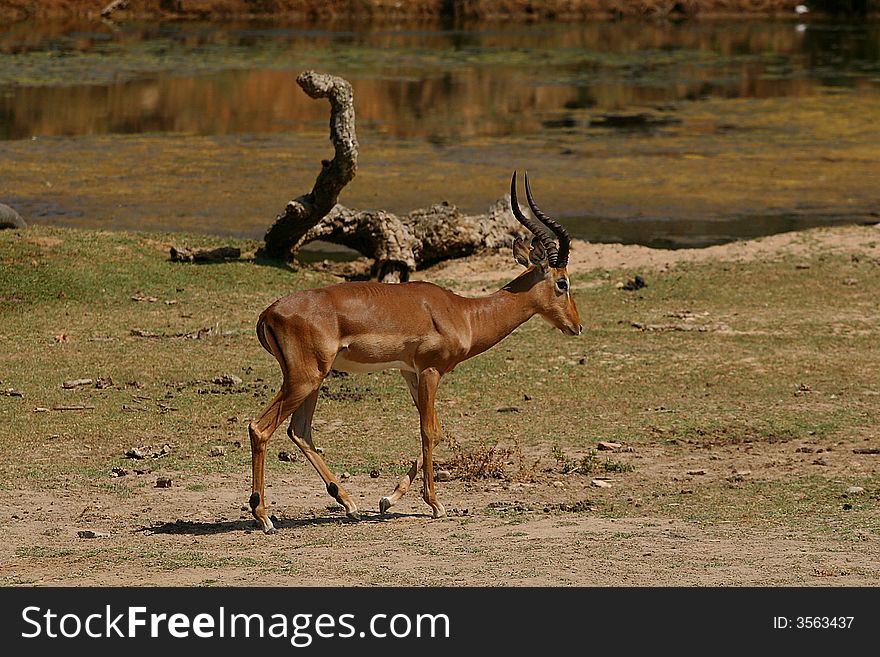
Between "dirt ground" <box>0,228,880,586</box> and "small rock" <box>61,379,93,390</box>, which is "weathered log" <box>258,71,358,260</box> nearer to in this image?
"small rock" <box>61,379,93,390</box>

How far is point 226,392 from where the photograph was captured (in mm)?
11695

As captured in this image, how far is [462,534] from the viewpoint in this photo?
7.86 m

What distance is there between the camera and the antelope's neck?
29.4 ft

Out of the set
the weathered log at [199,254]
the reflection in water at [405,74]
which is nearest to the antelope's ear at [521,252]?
the weathered log at [199,254]

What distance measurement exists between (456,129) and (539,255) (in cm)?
2181

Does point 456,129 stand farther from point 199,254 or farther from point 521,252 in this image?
point 521,252

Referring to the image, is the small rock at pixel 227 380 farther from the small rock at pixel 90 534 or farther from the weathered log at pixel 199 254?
the weathered log at pixel 199 254

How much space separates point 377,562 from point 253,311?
790cm

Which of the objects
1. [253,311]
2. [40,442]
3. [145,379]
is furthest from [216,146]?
[40,442]

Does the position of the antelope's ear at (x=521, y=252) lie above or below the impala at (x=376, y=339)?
above

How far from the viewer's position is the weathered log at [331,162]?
1633 centimetres

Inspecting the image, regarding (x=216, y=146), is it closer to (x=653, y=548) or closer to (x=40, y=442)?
(x=40, y=442)

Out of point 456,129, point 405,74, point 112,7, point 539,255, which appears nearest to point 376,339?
point 539,255

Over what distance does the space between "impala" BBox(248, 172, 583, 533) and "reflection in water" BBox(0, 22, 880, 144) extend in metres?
20.7
